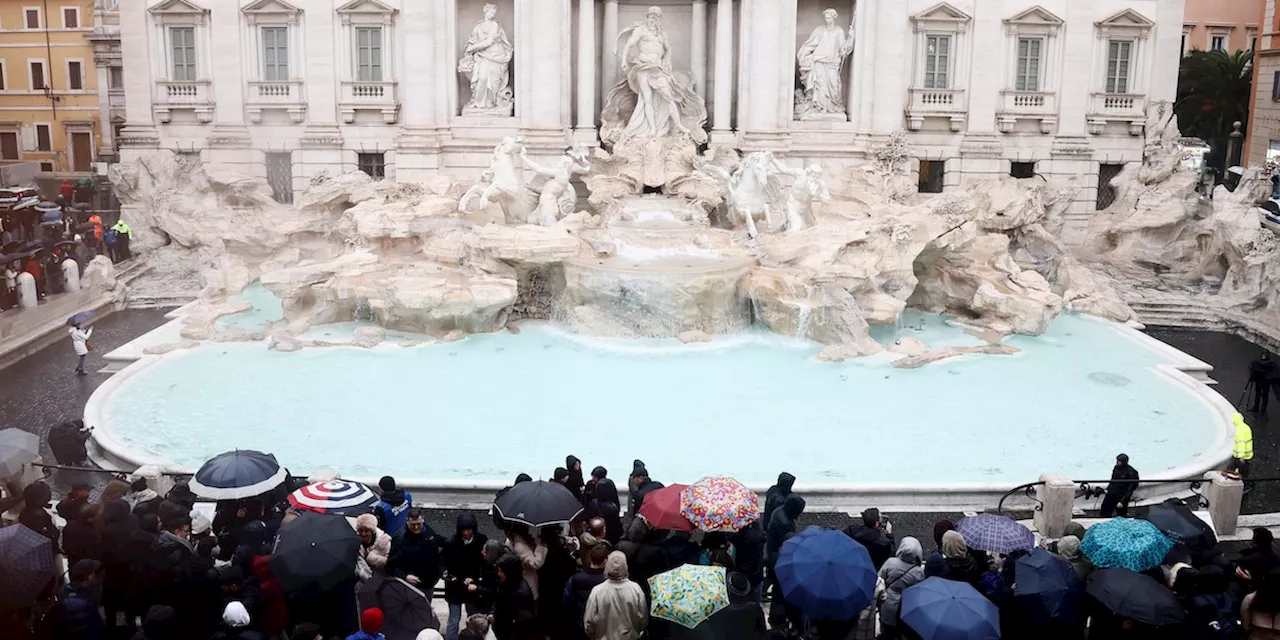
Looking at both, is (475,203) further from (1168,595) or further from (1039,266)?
(1168,595)

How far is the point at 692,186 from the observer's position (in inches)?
1057

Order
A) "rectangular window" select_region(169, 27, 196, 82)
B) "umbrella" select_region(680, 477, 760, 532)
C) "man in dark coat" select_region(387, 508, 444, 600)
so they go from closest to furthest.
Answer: "man in dark coat" select_region(387, 508, 444, 600) < "umbrella" select_region(680, 477, 760, 532) < "rectangular window" select_region(169, 27, 196, 82)

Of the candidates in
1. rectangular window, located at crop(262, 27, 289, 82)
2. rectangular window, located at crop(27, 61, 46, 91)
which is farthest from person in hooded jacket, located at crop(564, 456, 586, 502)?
rectangular window, located at crop(27, 61, 46, 91)

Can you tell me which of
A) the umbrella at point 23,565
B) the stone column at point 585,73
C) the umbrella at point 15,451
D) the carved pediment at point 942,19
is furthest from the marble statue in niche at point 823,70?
the umbrella at point 23,565

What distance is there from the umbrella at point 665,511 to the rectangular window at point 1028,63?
2368 cm

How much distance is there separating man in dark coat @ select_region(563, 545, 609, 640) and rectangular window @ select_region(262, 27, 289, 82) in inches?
927

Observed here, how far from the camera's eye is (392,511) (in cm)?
1054

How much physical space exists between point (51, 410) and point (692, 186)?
14499mm

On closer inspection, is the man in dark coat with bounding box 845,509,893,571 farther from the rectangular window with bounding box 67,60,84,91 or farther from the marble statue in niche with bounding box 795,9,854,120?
the rectangular window with bounding box 67,60,84,91

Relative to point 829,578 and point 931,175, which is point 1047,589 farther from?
point 931,175

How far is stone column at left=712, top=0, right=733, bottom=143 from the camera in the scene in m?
28.6

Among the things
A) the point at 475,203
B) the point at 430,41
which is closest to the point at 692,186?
the point at 475,203

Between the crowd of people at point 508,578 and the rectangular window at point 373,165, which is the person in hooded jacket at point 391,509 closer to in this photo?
the crowd of people at point 508,578

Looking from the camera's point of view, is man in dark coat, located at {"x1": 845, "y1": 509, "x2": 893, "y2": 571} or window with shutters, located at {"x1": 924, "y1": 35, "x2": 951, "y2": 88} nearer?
man in dark coat, located at {"x1": 845, "y1": 509, "x2": 893, "y2": 571}
